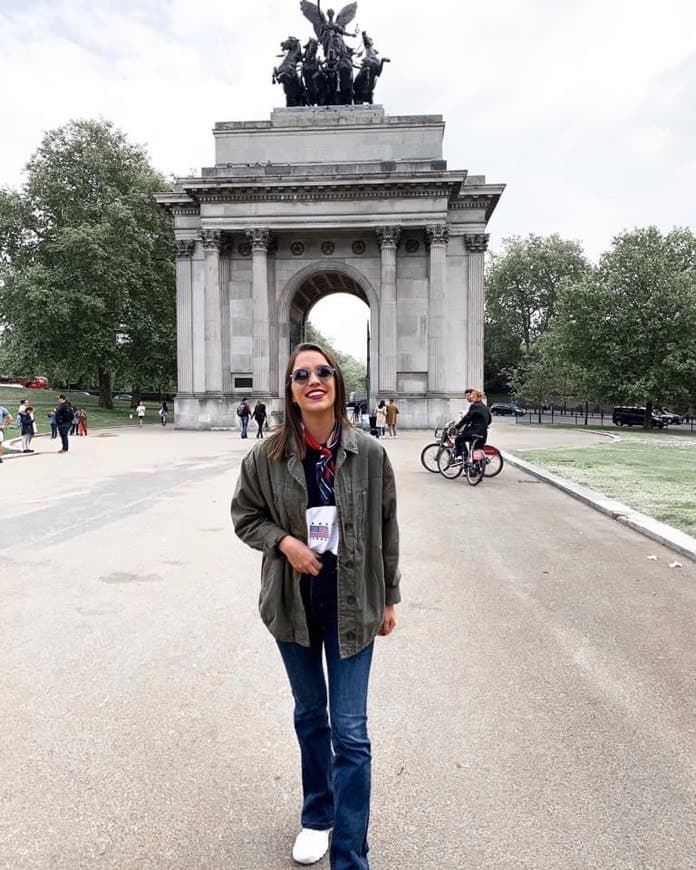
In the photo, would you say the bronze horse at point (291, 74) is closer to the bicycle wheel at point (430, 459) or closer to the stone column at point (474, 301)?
the stone column at point (474, 301)

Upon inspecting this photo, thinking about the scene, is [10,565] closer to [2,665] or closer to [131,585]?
[131,585]

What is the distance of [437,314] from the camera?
36.9m

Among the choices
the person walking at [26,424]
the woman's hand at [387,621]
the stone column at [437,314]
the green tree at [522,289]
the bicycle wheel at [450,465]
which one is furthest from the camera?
the green tree at [522,289]

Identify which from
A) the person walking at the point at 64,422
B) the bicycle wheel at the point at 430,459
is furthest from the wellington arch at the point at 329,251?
the bicycle wheel at the point at 430,459

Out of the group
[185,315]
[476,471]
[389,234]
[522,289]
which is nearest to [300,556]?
[476,471]

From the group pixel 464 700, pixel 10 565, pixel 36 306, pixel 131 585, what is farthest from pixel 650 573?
pixel 36 306

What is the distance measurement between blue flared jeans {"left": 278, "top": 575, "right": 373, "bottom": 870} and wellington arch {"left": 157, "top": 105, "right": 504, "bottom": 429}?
33581mm

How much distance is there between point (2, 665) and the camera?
14.4 feet

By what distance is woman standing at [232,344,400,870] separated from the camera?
249 centimetres

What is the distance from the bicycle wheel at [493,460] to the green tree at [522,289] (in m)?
63.0

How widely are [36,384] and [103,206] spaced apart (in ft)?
172

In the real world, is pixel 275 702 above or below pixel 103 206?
below

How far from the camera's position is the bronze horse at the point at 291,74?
3969cm

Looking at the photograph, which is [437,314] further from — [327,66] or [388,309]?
[327,66]
